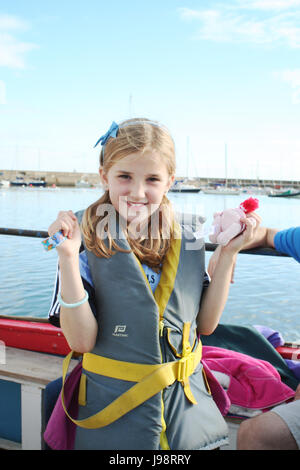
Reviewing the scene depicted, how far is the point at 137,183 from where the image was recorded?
1445 millimetres

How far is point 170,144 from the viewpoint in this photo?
154cm

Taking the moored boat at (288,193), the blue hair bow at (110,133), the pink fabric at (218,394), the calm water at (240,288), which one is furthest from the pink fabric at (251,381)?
the moored boat at (288,193)

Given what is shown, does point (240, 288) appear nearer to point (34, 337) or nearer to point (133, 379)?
point (34, 337)

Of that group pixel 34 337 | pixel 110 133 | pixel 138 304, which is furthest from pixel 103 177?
pixel 34 337

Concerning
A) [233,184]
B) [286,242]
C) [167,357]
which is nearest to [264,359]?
[286,242]

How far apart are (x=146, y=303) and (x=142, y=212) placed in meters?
0.33

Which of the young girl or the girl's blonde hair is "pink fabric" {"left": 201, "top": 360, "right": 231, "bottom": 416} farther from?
the girl's blonde hair

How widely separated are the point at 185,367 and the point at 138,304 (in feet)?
0.88

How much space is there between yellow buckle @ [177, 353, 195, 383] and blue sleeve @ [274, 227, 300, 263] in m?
0.57

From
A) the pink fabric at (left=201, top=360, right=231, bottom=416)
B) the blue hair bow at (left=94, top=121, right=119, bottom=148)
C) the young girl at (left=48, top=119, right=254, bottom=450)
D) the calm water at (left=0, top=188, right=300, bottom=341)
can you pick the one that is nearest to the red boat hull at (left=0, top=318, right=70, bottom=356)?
the young girl at (left=48, top=119, right=254, bottom=450)

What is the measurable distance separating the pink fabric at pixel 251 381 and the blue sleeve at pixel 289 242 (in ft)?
1.80

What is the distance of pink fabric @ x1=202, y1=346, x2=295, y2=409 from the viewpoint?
5.74 ft

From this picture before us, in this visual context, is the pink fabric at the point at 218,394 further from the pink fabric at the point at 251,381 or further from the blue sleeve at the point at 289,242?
the blue sleeve at the point at 289,242
